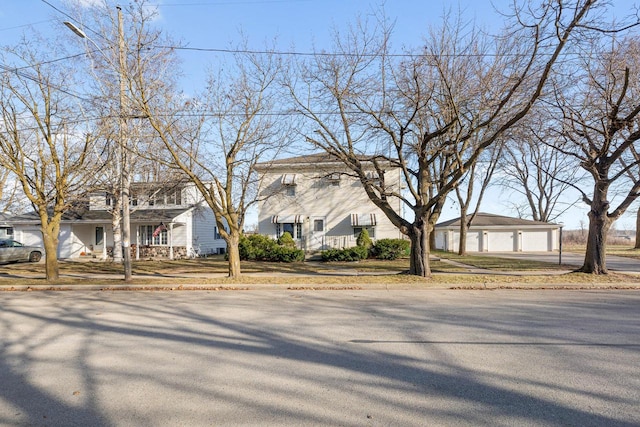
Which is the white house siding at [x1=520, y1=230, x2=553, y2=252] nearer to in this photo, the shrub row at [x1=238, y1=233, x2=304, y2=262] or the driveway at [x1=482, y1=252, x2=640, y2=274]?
the driveway at [x1=482, y1=252, x2=640, y2=274]

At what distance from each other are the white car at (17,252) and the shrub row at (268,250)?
45.4 feet

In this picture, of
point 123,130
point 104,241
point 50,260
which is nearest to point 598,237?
point 123,130

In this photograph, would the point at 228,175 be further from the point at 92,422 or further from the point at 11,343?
the point at 92,422

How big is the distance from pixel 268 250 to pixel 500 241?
2367 centimetres

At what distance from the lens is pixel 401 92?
46.8 ft

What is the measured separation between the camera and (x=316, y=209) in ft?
93.4

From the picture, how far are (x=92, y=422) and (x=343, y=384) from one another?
2468 millimetres

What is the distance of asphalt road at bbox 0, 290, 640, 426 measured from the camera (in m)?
3.85

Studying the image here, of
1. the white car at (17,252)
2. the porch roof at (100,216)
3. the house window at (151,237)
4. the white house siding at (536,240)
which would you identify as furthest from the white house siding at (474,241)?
the white car at (17,252)

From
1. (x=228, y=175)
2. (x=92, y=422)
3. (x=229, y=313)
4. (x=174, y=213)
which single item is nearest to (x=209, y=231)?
(x=174, y=213)

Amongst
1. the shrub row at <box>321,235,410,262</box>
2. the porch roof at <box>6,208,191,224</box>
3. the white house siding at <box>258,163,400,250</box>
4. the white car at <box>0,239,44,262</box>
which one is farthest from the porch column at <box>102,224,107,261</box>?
the shrub row at <box>321,235,410,262</box>

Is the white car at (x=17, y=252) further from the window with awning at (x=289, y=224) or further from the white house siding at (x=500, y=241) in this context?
the white house siding at (x=500, y=241)

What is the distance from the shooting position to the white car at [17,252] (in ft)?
82.1

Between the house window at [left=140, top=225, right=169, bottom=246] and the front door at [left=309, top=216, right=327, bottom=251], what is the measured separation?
1060 centimetres
